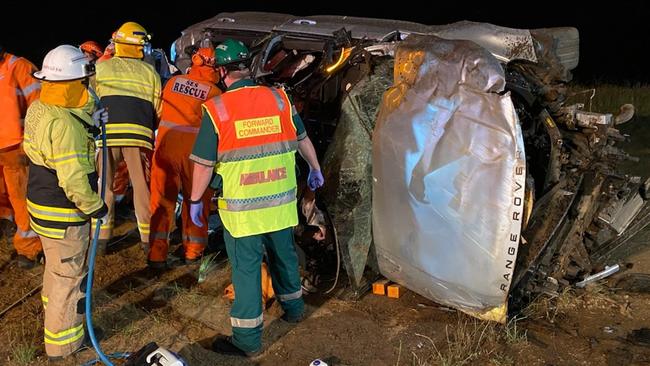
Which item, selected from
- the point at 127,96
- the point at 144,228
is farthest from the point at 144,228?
the point at 127,96

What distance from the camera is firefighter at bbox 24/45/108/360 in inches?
140

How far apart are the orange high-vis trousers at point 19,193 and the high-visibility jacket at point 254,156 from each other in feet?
7.46

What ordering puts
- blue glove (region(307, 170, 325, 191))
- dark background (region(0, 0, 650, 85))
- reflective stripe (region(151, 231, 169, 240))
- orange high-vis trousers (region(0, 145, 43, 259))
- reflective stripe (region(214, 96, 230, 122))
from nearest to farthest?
1. reflective stripe (region(214, 96, 230, 122))
2. blue glove (region(307, 170, 325, 191))
3. reflective stripe (region(151, 231, 169, 240))
4. orange high-vis trousers (region(0, 145, 43, 259))
5. dark background (region(0, 0, 650, 85))

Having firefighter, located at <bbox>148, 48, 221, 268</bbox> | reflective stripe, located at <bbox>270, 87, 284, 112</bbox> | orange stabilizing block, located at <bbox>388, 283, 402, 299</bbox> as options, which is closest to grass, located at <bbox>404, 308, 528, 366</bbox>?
orange stabilizing block, located at <bbox>388, 283, 402, 299</bbox>

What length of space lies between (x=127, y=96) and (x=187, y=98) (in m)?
0.47

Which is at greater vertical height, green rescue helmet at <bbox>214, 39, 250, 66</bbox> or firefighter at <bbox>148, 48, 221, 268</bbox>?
green rescue helmet at <bbox>214, 39, 250, 66</bbox>

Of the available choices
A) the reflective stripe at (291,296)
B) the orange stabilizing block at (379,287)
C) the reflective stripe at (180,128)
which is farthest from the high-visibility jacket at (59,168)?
the orange stabilizing block at (379,287)

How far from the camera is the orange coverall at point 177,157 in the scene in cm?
495

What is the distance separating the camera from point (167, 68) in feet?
20.7

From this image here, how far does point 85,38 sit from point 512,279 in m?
17.6

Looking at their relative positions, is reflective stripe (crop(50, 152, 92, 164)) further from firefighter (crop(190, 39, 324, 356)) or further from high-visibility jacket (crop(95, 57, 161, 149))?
high-visibility jacket (crop(95, 57, 161, 149))

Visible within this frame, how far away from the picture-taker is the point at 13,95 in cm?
517

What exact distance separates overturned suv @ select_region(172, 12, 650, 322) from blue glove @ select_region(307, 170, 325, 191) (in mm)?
272

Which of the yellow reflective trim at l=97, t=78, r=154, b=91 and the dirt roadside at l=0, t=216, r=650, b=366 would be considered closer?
the dirt roadside at l=0, t=216, r=650, b=366
